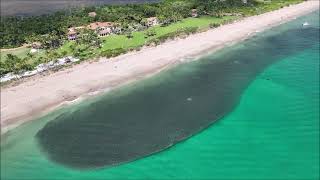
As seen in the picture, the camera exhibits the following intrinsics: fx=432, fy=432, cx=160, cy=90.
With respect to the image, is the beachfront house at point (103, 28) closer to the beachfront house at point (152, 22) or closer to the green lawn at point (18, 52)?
the beachfront house at point (152, 22)

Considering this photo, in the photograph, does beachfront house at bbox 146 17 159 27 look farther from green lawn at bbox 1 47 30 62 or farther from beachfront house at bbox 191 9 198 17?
green lawn at bbox 1 47 30 62

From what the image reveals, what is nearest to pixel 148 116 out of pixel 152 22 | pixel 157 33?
pixel 157 33

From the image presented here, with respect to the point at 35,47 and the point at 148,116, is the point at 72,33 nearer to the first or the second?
the point at 35,47

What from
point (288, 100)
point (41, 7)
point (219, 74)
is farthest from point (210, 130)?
point (41, 7)

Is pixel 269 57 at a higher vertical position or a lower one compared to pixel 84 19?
lower

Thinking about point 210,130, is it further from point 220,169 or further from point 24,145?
point 24,145

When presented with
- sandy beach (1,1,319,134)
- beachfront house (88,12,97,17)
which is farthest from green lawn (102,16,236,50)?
beachfront house (88,12,97,17)
